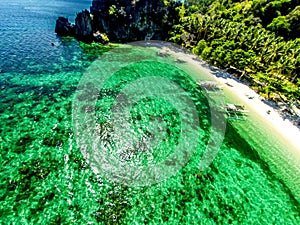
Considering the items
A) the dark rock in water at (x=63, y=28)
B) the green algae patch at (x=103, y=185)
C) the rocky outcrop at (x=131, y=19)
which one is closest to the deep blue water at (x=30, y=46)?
the dark rock in water at (x=63, y=28)

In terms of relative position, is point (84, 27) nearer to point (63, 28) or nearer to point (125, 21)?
point (63, 28)

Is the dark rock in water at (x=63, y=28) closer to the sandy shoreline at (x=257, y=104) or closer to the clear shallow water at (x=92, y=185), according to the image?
the clear shallow water at (x=92, y=185)

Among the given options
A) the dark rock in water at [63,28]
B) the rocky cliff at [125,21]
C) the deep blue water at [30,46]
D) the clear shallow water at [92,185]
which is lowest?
the deep blue water at [30,46]

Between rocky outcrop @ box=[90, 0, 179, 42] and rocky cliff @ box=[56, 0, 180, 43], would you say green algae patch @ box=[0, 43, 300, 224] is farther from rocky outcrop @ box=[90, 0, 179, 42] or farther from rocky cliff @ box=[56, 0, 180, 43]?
rocky outcrop @ box=[90, 0, 179, 42]

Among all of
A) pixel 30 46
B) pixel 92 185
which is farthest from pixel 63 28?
pixel 92 185

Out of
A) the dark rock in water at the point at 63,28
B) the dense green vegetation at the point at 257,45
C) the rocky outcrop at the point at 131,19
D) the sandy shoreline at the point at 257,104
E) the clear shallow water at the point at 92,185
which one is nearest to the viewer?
the clear shallow water at the point at 92,185

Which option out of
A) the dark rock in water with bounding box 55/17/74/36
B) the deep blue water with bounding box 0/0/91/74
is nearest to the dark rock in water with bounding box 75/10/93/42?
the dark rock in water with bounding box 55/17/74/36

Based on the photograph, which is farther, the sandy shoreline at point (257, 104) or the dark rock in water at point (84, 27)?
the dark rock in water at point (84, 27)
